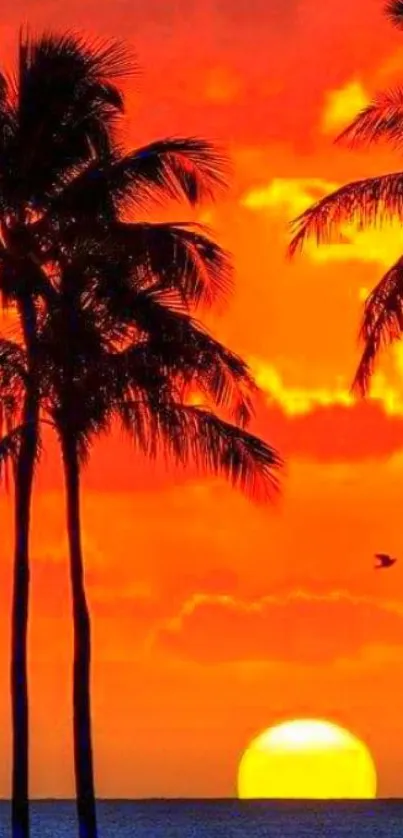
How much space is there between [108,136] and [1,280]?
371 cm

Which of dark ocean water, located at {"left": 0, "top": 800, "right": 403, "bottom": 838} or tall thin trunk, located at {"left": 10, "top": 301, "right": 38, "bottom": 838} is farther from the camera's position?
dark ocean water, located at {"left": 0, "top": 800, "right": 403, "bottom": 838}

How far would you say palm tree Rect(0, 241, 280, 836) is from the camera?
4512cm

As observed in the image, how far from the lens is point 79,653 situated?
46719 millimetres

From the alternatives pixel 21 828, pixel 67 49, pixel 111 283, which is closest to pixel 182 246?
pixel 111 283

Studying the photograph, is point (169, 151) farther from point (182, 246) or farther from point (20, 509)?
point (20, 509)

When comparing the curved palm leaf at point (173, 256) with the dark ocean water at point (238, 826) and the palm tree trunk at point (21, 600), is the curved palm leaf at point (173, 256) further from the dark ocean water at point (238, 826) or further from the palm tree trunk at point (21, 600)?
the dark ocean water at point (238, 826)

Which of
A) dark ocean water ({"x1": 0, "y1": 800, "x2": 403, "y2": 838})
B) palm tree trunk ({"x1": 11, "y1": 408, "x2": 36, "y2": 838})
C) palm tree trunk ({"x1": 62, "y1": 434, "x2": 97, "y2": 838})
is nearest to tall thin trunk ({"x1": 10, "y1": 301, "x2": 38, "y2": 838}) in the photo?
palm tree trunk ({"x1": 11, "y1": 408, "x2": 36, "y2": 838})

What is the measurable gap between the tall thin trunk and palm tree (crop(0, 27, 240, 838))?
19 mm

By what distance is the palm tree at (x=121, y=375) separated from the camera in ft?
148

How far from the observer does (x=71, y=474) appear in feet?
152

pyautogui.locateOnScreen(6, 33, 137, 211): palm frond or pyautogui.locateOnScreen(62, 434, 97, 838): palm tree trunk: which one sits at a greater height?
pyautogui.locateOnScreen(6, 33, 137, 211): palm frond

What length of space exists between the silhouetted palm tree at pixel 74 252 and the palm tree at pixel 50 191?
0.02 meters

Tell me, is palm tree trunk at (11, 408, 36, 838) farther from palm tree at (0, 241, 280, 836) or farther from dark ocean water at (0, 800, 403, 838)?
dark ocean water at (0, 800, 403, 838)

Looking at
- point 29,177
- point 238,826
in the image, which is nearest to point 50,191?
point 29,177
